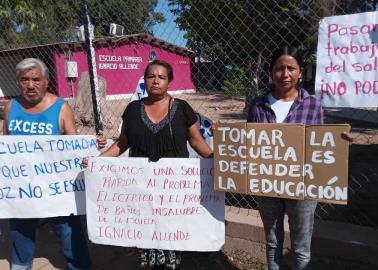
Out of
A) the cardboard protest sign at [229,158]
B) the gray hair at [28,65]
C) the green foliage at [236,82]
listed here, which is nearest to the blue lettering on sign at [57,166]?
the gray hair at [28,65]

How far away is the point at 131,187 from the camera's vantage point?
2.87 metres

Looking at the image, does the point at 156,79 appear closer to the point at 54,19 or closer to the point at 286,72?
the point at 286,72

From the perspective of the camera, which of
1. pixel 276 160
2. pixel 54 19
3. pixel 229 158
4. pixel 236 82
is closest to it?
pixel 276 160

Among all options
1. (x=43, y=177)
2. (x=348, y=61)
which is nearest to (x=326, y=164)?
(x=348, y=61)

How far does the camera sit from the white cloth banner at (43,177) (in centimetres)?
301

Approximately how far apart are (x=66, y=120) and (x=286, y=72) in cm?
151

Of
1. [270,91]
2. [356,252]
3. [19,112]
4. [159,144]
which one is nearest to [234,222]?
[356,252]

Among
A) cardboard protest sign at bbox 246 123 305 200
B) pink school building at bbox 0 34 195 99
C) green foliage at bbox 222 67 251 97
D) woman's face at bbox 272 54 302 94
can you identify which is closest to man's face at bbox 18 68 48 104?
cardboard protest sign at bbox 246 123 305 200

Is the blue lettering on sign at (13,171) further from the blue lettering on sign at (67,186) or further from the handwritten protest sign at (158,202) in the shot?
the handwritten protest sign at (158,202)

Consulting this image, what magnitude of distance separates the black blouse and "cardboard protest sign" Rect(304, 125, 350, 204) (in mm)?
790

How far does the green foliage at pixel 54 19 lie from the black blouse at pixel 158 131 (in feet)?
7.19

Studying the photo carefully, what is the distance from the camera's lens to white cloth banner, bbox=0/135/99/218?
3006 millimetres

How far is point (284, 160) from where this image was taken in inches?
95.0

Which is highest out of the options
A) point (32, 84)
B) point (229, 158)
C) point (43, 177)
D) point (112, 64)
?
point (112, 64)
